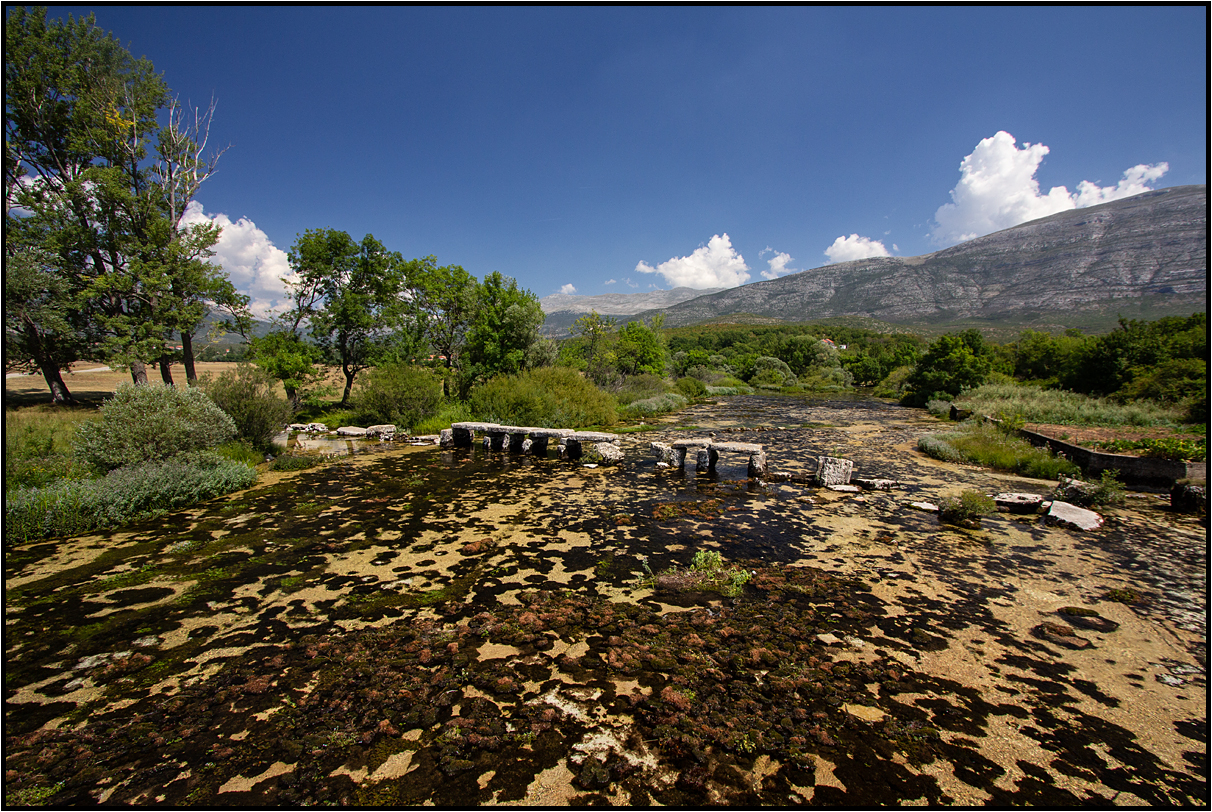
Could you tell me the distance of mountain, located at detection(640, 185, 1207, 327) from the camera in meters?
79.4

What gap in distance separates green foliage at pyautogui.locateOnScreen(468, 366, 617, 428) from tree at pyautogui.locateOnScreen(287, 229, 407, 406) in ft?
19.9

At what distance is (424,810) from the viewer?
231 centimetres

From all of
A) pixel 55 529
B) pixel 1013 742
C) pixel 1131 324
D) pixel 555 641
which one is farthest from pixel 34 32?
pixel 1131 324

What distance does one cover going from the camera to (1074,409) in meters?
14.5

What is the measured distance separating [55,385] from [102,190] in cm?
701

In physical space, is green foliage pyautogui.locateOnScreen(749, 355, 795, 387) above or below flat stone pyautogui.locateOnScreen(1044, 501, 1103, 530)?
above

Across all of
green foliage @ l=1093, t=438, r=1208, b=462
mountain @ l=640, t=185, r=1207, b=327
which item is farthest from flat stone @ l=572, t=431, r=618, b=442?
mountain @ l=640, t=185, r=1207, b=327

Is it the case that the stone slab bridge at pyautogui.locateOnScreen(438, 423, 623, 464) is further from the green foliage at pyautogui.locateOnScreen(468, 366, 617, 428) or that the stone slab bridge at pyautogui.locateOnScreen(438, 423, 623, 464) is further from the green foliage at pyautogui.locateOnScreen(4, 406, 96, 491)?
the green foliage at pyautogui.locateOnScreen(4, 406, 96, 491)

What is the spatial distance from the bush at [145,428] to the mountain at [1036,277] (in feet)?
323

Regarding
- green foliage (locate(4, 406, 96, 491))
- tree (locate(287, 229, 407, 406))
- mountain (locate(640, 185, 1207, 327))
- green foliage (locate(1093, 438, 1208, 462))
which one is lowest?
green foliage (locate(1093, 438, 1208, 462))

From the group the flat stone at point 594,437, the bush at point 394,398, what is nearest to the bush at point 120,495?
the flat stone at point 594,437

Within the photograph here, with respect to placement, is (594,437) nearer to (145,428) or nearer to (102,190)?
(145,428)

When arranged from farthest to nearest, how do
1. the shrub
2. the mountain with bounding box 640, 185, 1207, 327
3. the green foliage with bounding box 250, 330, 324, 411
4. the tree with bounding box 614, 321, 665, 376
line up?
the mountain with bounding box 640, 185, 1207, 327 → the shrub → the tree with bounding box 614, 321, 665, 376 → the green foliage with bounding box 250, 330, 324, 411

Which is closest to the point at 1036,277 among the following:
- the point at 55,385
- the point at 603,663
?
the point at 603,663
